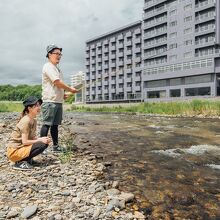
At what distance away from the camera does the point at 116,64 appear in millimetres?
97938

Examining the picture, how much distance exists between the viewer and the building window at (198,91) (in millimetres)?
63991

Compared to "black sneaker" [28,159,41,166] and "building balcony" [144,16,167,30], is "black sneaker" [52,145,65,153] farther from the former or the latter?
"building balcony" [144,16,167,30]

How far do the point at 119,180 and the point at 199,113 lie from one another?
25140mm

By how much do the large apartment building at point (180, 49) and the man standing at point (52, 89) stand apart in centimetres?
5866

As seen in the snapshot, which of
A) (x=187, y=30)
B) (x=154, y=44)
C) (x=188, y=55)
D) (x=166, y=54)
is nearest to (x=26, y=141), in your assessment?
(x=188, y=55)

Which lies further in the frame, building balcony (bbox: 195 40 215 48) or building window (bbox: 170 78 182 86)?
building window (bbox: 170 78 182 86)

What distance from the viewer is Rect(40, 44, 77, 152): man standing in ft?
23.3

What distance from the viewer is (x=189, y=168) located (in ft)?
23.2

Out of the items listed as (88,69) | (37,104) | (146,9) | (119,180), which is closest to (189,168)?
(119,180)

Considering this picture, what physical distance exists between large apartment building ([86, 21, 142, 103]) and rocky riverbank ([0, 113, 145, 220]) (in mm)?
77102

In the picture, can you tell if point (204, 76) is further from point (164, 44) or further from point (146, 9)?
point (146, 9)

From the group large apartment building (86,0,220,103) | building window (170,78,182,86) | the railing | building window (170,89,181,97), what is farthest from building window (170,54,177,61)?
the railing

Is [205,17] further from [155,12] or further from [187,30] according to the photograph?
[155,12]

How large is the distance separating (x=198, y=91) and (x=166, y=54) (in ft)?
47.7
